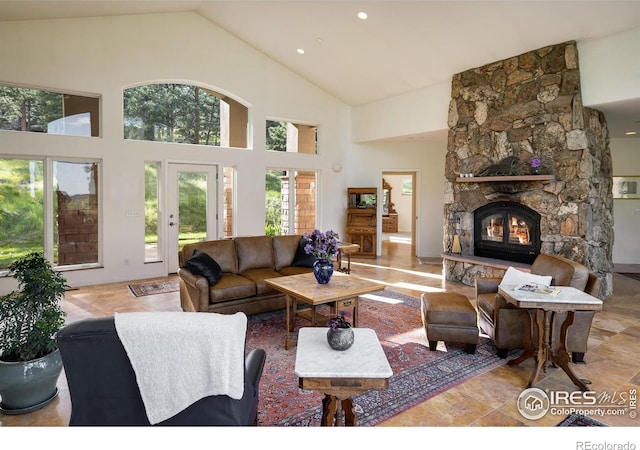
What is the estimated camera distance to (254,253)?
→ 192 inches

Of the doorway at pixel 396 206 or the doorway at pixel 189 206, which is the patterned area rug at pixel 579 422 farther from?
the doorway at pixel 396 206

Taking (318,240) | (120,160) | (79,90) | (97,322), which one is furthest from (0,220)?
(97,322)

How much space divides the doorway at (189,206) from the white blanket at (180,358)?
Answer: 5317 millimetres

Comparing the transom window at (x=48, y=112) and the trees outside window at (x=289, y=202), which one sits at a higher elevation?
the transom window at (x=48, y=112)

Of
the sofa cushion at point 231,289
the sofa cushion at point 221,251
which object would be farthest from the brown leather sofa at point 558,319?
the sofa cushion at point 221,251

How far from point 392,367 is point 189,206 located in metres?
5.02

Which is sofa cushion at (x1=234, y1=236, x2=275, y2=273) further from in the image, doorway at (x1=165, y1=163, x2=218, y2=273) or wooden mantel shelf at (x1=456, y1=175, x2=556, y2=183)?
wooden mantel shelf at (x1=456, y1=175, x2=556, y2=183)

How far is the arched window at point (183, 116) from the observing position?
248 inches

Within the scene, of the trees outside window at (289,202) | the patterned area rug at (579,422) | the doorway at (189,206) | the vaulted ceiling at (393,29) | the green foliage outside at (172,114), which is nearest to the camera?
the patterned area rug at (579,422)

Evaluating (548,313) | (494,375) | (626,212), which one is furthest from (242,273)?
(626,212)

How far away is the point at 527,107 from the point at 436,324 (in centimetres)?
366

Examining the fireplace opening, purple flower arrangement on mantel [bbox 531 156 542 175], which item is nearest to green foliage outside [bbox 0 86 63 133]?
the fireplace opening

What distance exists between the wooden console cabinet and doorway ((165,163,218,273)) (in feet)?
10.1

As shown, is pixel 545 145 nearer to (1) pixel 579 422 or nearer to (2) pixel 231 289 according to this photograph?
(1) pixel 579 422
